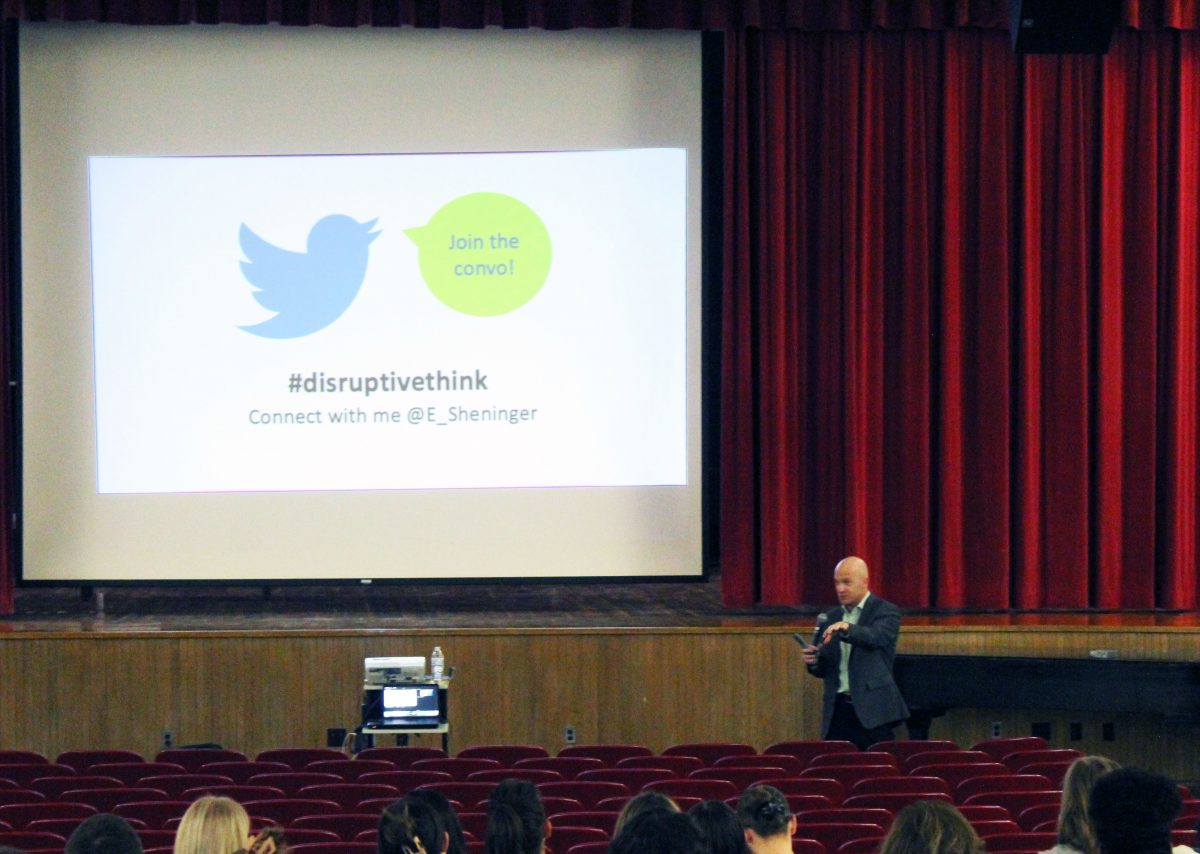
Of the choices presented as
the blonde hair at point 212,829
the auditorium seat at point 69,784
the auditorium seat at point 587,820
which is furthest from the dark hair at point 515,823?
the auditorium seat at point 69,784

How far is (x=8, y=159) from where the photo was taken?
10766mm

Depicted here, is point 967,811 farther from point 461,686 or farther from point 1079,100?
point 1079,100

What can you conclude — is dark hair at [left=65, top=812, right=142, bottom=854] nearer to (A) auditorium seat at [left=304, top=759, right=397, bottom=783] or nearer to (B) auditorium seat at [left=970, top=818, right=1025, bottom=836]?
(B) auditorium seat at [left=970, top=818, right=1025, bottom=836]

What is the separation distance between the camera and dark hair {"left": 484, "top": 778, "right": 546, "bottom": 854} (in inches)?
156

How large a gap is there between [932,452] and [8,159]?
6.62 metres

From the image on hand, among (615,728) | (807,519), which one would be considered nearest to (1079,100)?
(807,519)

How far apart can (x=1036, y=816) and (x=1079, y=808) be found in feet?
5.73

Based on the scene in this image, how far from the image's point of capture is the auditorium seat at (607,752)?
747 cm

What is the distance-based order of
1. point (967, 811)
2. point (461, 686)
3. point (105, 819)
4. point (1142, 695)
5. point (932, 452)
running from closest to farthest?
point (105, 819) → point (967, 811) → point (1142, 695) → point (461, 686) → point (932, 452)

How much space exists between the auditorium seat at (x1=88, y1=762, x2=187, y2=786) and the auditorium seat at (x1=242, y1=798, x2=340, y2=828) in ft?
3.86

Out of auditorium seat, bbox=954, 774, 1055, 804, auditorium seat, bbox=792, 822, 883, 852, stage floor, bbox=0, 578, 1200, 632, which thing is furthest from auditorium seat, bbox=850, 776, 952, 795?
stage floor, bbox=0, 578, 1200, 632

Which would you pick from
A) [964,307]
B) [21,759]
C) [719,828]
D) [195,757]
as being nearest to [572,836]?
[719,828]

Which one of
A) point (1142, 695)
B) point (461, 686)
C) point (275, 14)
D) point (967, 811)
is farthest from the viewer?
point (275, 14)

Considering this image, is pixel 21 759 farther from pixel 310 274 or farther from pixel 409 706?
pixel 310 274
